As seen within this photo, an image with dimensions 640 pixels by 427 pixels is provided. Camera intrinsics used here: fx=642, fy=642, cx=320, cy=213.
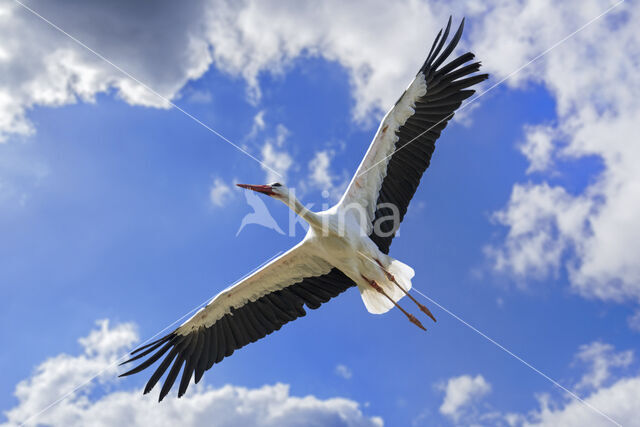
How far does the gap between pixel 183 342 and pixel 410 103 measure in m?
4.17

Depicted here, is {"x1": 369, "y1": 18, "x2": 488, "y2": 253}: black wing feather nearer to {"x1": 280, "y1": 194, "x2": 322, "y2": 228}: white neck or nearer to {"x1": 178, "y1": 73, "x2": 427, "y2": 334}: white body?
{"x1": 178, "y1": 73, "x2": 427, "y2": 334}: white body

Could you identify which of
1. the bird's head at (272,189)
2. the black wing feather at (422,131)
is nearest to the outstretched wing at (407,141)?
the black wing feather at (422,131)

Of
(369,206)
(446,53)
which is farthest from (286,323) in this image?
Answer: (446,53)

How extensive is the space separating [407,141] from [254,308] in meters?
2.90

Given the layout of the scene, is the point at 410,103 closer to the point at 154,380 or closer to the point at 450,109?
the point at 450,109

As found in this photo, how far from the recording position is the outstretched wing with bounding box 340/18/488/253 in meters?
7.88

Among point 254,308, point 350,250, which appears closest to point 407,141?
point 350,250

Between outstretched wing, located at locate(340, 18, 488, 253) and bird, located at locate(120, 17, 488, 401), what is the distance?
0.01 meters

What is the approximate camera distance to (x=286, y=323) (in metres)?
8.28

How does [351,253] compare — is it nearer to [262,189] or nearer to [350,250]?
[350,250]

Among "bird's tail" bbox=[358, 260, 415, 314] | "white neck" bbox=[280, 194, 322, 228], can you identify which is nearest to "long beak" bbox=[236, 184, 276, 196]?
"white neck" bbox=[280, 194, 322, 228]

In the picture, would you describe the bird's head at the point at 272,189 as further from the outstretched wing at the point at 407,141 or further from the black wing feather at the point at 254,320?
the black wing feather at the point at 254,320

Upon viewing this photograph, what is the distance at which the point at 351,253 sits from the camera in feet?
24.7

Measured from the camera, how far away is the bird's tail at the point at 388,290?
7.65 m
